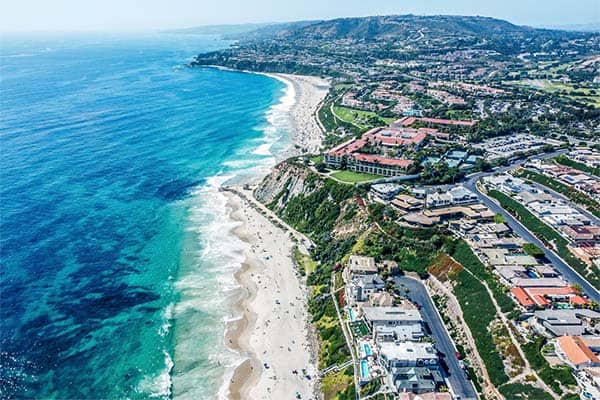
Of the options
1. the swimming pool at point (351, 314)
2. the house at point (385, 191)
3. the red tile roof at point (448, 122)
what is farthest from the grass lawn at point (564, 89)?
the swimming pool at point (351, 314)

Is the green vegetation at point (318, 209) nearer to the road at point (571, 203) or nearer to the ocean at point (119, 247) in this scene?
the ocean at point (119, 247)

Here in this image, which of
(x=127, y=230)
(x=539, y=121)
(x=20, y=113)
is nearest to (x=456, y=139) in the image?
(x=539, y=121)

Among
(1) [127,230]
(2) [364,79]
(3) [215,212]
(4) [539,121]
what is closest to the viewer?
(1) [127,230]

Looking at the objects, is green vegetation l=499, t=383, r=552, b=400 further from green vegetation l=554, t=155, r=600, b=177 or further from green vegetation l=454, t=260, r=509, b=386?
green vegetation l=554, t=155, r=600, b=177

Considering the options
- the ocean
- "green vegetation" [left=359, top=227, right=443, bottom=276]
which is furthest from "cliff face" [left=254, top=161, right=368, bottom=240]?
the ocean

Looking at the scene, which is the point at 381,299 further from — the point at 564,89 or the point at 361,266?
the point at 564,89

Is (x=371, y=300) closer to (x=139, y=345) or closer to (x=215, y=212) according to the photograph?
(x=139, y=345)
